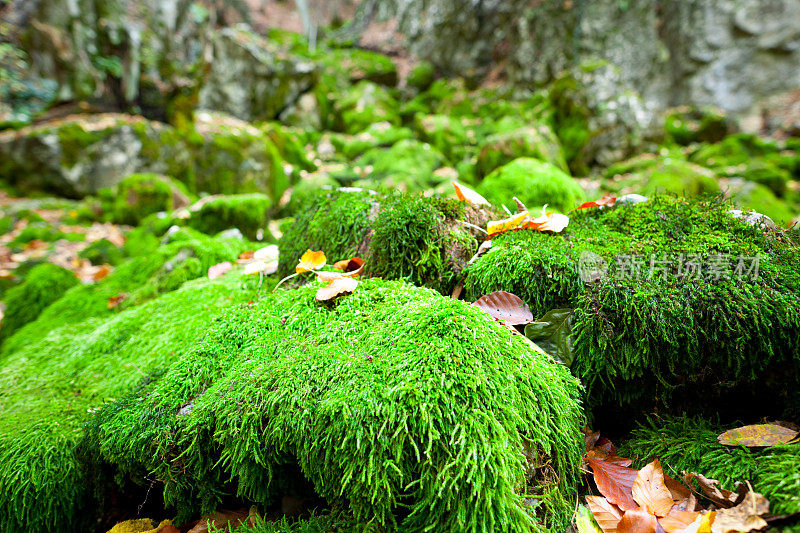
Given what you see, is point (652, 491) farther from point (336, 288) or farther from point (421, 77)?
point (421, 77)

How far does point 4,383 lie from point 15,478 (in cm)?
92

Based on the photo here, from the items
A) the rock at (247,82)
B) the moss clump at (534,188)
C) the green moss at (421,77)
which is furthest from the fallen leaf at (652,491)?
the green moss at (421,77)

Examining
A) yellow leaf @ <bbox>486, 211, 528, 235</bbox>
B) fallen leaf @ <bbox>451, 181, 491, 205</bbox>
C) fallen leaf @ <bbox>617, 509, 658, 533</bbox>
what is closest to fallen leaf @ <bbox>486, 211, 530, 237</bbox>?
yellow leaf @ <bbox>486, 211, 528, 235</bbox>

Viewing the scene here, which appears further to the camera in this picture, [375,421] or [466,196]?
[466,196]

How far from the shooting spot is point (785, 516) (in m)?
0.84

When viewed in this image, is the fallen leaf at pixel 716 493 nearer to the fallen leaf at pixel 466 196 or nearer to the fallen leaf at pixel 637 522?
the fallen leaf at pixel 637 522

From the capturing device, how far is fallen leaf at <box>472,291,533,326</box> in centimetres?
138

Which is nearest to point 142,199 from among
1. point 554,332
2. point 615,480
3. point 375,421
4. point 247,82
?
point 375,421

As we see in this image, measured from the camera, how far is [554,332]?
4.42 feet

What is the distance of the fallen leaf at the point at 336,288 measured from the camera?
4.77 ft

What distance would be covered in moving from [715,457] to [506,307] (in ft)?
2.61

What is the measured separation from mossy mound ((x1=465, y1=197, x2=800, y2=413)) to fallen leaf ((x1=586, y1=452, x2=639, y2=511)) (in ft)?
0.83

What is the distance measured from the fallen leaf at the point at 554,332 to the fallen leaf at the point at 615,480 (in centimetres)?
37

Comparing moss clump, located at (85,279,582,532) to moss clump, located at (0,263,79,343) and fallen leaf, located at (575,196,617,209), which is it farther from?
moss clump, located at (0,263,79,343)
